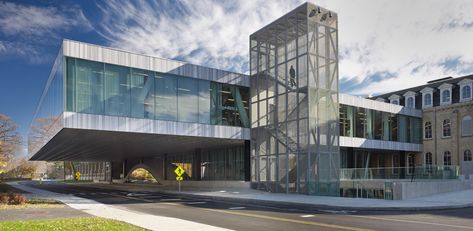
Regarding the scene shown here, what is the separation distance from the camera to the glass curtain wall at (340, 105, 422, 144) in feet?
135

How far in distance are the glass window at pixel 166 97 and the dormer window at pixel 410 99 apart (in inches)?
1245

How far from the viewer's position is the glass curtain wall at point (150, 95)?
26.9 metres

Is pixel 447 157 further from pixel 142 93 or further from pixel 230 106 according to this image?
pixel 142 93

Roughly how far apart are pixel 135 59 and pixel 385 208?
62.1ft

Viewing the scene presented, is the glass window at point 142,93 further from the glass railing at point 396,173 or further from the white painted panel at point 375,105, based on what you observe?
the white painted panel at point 375,105

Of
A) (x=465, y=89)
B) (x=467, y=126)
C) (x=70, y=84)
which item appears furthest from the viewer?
(x=465, y=89)

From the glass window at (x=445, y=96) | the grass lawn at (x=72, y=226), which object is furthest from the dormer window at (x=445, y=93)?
the grass lawn at (x=72, y=226)

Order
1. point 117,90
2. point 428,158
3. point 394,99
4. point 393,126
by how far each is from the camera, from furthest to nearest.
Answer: point 394,99, point 428,158, point 393,126, point 117,90

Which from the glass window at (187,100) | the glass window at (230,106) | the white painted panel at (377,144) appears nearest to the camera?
the glass window at (187,100)

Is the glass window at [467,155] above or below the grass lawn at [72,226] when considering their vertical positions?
above

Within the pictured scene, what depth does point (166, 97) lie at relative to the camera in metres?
31.0

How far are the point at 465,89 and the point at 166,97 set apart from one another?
3276 centimetres

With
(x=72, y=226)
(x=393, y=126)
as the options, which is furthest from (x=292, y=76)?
(x=72, y=226)

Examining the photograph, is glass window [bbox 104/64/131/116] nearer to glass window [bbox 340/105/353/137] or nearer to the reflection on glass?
the reflection on glass
